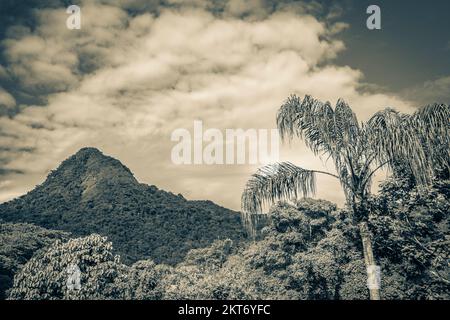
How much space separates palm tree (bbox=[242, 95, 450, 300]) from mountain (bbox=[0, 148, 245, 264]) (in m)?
63.9

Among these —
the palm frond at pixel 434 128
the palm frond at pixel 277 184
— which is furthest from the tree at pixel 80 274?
the palm frond at pixel 434 128

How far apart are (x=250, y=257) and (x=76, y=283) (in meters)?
15.4

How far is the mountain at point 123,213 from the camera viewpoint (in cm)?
8125

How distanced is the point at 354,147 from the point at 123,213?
9384 cm

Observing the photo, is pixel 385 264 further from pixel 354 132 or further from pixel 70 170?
pixel 70 170

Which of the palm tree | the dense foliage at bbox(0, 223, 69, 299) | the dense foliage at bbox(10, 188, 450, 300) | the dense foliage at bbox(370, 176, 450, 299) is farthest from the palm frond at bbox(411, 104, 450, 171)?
the dense foliage at bbox(0, 223, 69, 299)

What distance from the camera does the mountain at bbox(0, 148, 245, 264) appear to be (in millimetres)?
81250

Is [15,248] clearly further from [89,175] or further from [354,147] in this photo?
[89,175]

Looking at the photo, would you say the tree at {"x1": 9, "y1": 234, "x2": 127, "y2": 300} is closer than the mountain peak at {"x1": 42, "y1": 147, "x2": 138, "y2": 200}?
Yes

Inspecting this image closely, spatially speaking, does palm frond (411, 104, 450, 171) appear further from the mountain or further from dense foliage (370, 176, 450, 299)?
the mountain

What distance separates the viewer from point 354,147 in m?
8.57

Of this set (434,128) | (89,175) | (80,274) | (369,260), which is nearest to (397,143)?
(434,128)
